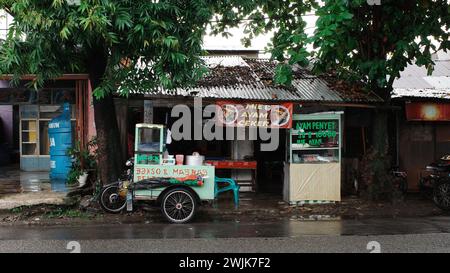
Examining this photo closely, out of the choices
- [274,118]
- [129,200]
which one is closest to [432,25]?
[274,118]

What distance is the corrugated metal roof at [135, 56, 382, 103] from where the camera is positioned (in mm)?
11578

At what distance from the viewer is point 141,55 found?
8461mm

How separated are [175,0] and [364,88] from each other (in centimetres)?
613

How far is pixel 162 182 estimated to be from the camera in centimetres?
918

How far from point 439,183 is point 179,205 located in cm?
641

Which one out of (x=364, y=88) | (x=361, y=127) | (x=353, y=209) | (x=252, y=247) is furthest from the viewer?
(x=361, y=127)

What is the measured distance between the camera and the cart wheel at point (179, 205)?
30.1ft

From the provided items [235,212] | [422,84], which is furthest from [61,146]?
[422,84]

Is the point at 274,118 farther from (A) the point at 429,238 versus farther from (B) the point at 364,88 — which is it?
(A) the point at 429,238

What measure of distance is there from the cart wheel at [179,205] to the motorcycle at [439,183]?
607 centimetres

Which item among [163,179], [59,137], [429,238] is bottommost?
[429,238]

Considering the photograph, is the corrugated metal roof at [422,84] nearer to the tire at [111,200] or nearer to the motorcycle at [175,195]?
the motorcycle at [175,195]

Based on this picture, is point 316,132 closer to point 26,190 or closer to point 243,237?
point 243,237

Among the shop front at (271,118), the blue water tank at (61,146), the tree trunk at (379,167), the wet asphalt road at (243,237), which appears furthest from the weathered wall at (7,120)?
the tree trunk at (379,167)
